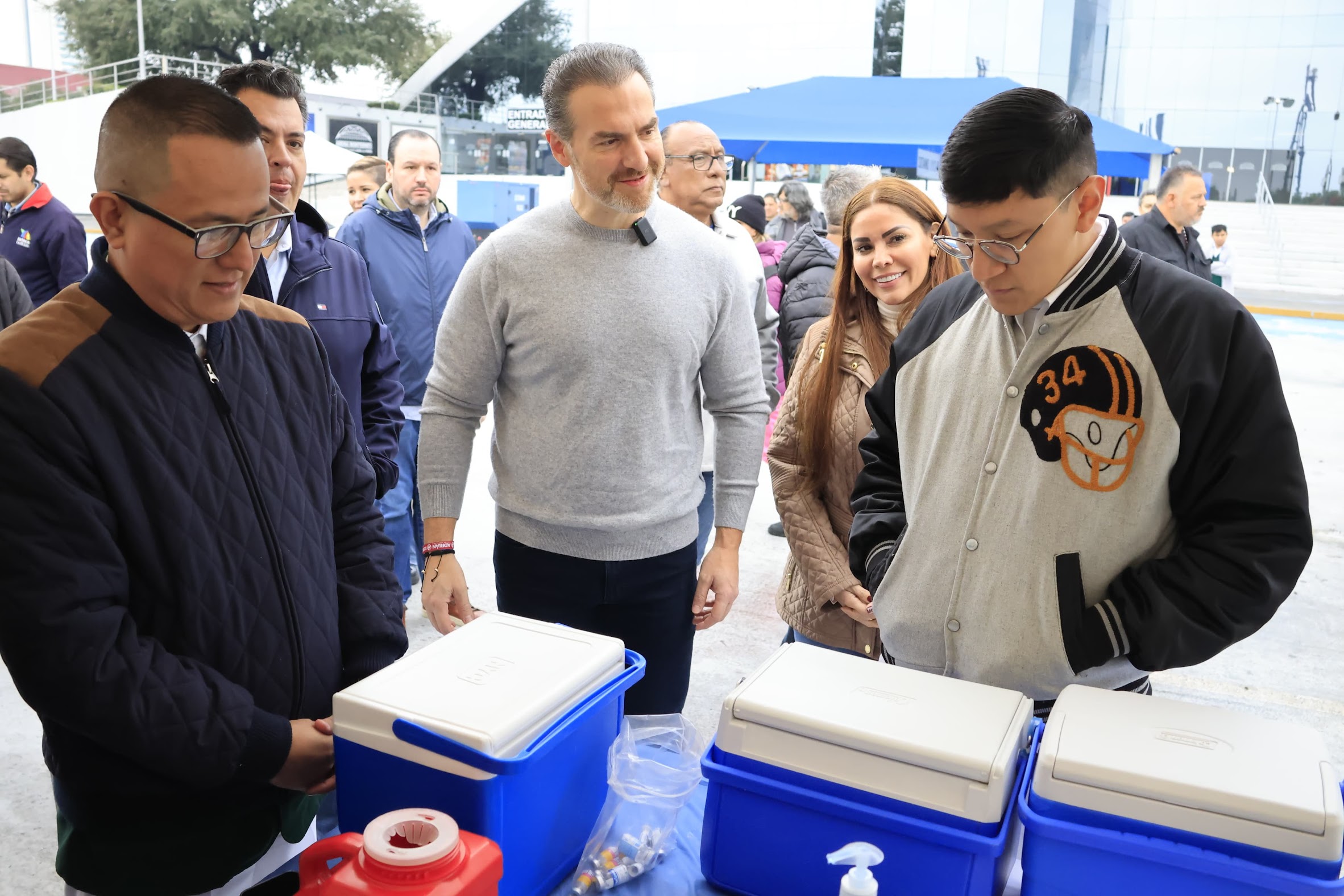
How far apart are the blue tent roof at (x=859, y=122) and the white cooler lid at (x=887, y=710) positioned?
6.68 meters

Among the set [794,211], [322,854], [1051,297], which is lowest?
[322,854]

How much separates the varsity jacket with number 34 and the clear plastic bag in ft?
1.42

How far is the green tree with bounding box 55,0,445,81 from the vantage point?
29.8 m

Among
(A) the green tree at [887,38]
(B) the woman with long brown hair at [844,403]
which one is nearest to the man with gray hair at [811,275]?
(B) the woman with long brown hair at [844,403]

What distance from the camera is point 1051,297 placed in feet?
4.47

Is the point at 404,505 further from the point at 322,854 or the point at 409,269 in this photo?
the point at 322,854

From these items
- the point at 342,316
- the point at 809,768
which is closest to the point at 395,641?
Answer: the point at 809,768

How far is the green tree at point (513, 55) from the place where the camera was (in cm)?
2653

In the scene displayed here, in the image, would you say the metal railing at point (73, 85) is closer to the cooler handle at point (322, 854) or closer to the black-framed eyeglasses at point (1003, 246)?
the black-framed eyeglasses at point (1003, 246)

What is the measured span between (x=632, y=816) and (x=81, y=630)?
675mm

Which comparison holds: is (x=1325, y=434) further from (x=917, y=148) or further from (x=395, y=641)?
(x=395, y=641)

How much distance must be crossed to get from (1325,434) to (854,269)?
6.15 metres

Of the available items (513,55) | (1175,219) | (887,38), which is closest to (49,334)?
(1175,219)

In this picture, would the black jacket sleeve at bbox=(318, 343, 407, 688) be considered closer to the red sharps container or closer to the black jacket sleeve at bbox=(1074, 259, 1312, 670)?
the red sharps container
